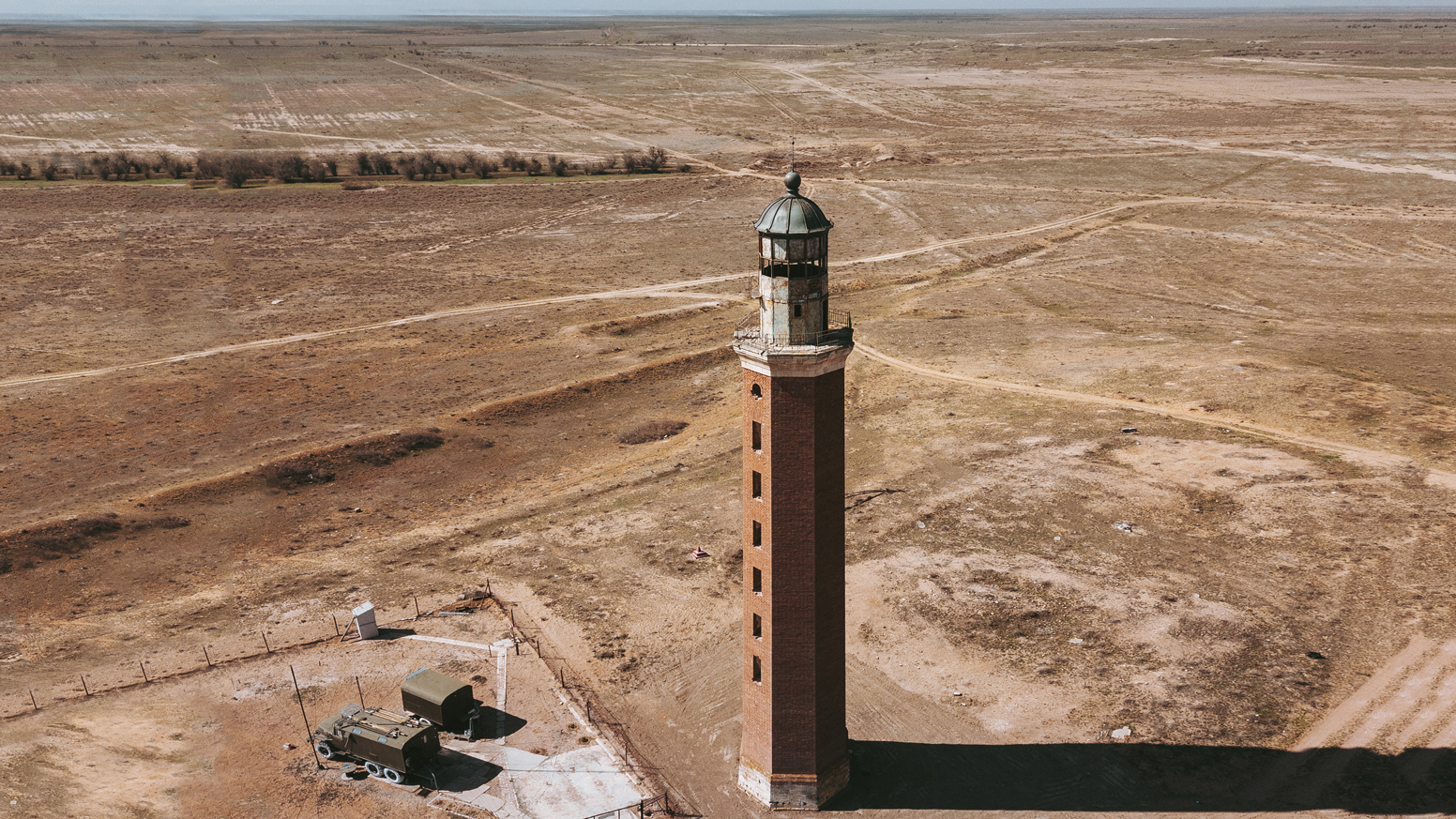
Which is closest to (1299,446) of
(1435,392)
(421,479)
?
(1435,392)

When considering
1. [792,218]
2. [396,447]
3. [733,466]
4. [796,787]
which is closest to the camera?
[792,218]

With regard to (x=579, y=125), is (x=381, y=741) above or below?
below

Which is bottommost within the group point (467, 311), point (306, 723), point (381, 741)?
point (306, 723)

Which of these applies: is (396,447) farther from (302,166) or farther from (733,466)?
(302,166)

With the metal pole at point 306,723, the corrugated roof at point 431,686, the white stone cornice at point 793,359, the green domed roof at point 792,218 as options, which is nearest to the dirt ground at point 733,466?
the metal pole at point 306,723

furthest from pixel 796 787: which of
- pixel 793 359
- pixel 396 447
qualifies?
pixel 396 447

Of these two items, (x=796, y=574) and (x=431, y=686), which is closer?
(x=796, y=574)

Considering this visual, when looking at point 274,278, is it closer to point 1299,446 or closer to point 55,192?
point 55,192
